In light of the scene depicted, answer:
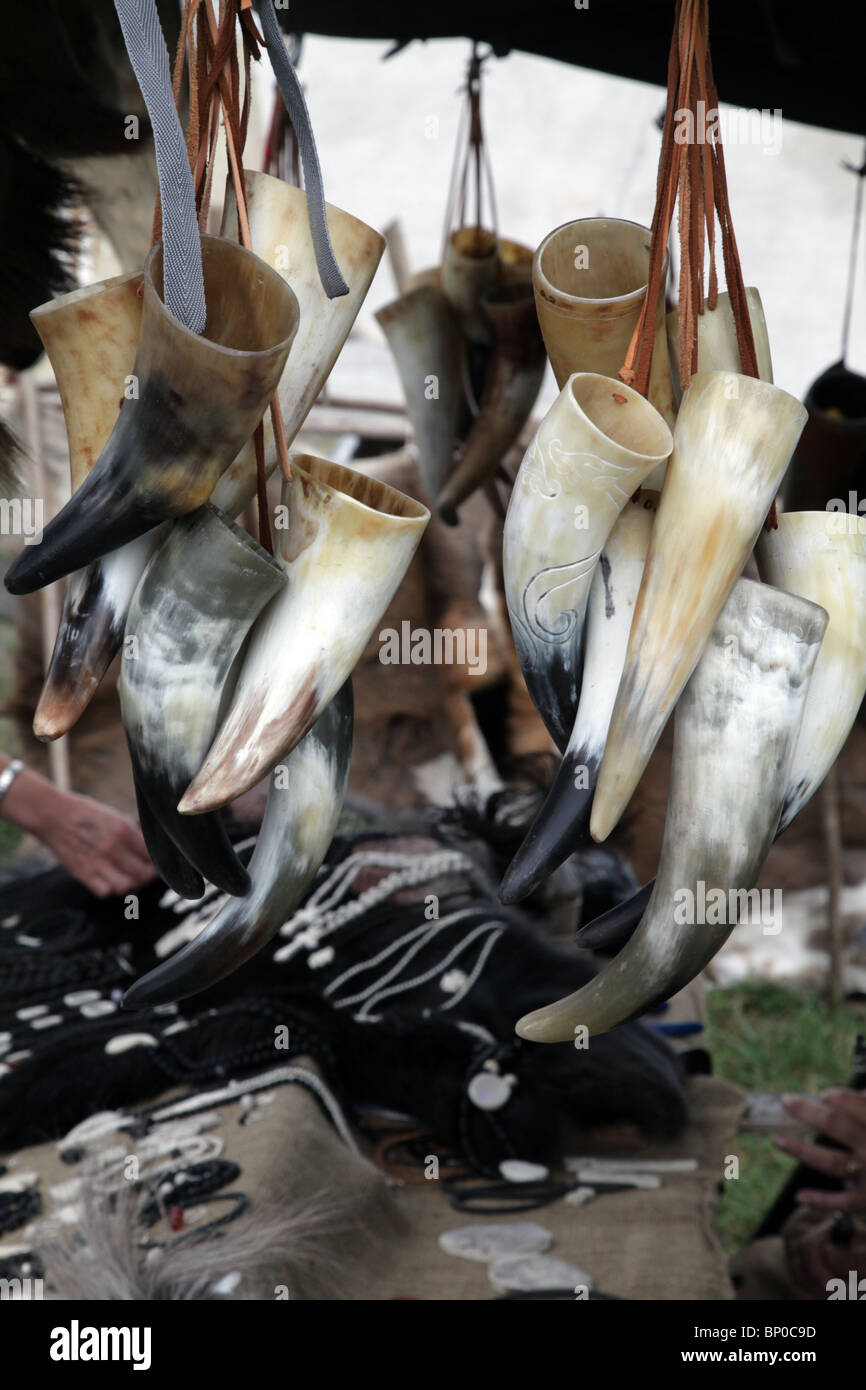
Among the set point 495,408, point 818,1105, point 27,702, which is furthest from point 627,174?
point 818,1105

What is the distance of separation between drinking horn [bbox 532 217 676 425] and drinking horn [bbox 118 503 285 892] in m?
0.27

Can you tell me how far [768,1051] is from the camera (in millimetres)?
3479

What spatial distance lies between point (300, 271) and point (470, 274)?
0.96 metres

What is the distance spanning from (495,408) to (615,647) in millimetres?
957

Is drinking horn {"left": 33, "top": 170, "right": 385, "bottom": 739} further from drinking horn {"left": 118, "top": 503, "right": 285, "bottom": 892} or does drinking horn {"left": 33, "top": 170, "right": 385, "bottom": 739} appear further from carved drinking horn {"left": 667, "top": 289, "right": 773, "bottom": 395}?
carved drinking horn {"left": 667, "top": 289, "right": 773, "bottom": 395}

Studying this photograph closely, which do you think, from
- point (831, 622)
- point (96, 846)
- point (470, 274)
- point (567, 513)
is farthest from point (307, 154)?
point (96, 846)

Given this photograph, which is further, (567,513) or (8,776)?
(8,776)

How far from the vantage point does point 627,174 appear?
5.39 m

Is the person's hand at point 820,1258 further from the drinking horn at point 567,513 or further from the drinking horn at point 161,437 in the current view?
the drinking horn at point 161,437

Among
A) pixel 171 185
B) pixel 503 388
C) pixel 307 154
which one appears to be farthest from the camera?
pixel 503 388

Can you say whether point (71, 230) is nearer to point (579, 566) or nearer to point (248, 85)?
point (248, 85)

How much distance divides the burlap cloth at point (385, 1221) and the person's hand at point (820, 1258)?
18cm

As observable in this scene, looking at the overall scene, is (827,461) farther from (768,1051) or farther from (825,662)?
(768,1051)

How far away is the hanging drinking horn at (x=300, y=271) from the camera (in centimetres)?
78
